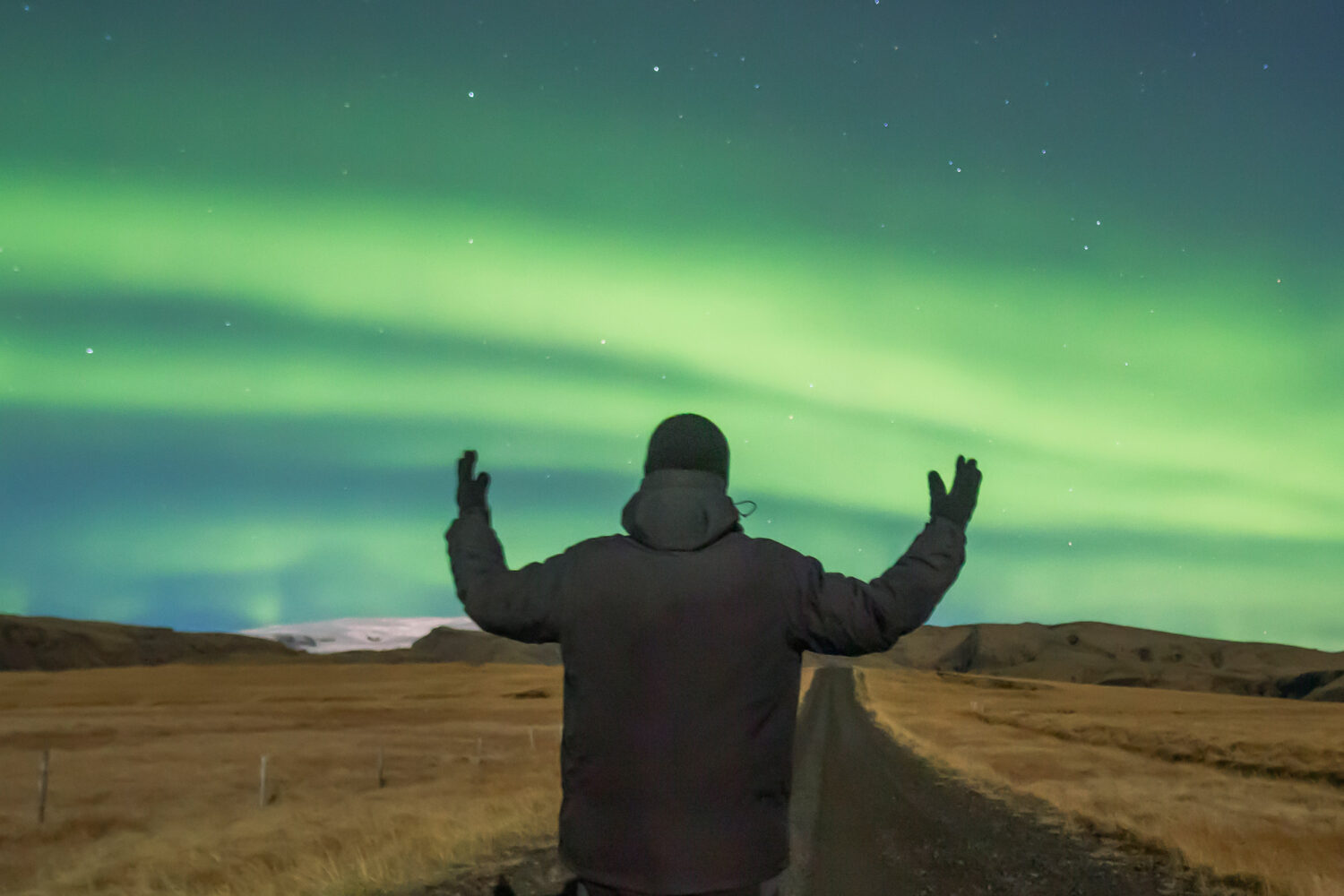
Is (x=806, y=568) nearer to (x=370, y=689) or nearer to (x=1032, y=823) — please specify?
(x=1032, y=823)

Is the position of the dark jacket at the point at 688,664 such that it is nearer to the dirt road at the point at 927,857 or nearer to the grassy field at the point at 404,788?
the dirt road at the point at 927,857

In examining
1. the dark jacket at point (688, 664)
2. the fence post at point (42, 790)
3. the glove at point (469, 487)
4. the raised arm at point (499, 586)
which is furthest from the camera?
the fence post at point (42, 790)

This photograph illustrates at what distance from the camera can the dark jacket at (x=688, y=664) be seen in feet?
8.80

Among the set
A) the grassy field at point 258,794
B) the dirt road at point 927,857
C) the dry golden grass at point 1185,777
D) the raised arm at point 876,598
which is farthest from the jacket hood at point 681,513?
the dry golden grass at point 1185,777

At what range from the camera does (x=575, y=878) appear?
291 centimetres

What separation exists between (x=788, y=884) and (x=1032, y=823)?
22.0 feet

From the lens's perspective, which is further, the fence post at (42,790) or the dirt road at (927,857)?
the fence post at (42,790)

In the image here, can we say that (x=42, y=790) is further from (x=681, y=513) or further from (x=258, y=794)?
(x=681, y=513)

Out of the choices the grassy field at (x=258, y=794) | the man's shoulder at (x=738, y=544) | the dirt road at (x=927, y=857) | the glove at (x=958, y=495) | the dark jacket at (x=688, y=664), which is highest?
the glove at (x=958, y=495)

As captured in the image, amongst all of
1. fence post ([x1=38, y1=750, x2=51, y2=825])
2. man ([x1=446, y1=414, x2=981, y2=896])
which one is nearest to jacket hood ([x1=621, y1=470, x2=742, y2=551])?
man ([x1=446, y1=414, x2=981, y2=896])

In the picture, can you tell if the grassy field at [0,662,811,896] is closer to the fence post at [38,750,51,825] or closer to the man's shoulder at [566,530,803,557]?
the fence post at [38,750,51,825]

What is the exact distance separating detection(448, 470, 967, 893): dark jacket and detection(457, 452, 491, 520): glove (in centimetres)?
47

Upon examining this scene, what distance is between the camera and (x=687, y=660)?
2695 mm

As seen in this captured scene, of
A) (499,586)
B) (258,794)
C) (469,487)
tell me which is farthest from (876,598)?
(258,794)
